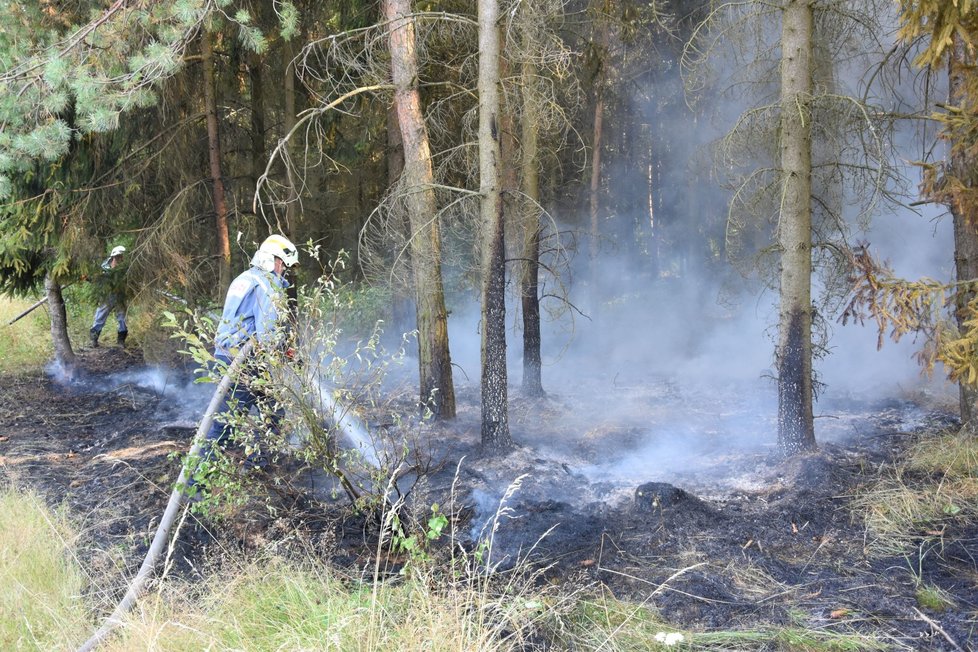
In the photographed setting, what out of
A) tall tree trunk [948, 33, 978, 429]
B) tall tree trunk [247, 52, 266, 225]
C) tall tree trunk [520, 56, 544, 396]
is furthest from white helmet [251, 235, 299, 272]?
tall tree trunk [247, 52, 266, 225]

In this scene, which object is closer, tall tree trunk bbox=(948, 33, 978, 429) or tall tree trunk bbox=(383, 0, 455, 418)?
tall tree trunk bbox=(948, 33, 978, 429)

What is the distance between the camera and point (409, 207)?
8828 mm

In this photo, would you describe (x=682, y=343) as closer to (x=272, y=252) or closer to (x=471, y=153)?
(x=471, y=153)

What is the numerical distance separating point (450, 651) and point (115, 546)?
3.07m

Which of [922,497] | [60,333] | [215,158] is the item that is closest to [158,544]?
[922,497]

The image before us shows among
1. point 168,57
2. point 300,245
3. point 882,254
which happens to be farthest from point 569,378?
point 168,57

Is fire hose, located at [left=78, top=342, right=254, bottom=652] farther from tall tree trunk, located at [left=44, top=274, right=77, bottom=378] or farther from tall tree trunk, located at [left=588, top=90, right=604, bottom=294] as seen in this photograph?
tall tree trunk, located at [left=588, top=90, right=604, bottom=294]

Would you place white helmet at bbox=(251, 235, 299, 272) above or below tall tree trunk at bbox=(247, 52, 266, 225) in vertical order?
below

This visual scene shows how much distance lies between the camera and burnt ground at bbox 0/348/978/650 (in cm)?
471

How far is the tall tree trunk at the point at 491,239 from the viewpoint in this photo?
7625mm

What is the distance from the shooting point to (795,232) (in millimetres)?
7219

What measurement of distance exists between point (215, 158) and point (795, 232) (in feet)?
25.0

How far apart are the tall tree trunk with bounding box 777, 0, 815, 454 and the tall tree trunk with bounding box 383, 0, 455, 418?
3.40 meters

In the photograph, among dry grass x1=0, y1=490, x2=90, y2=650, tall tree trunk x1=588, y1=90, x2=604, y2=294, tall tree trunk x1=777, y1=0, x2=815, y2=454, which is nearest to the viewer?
dry grass x1=0, y1=490, x2=90, y2=650
